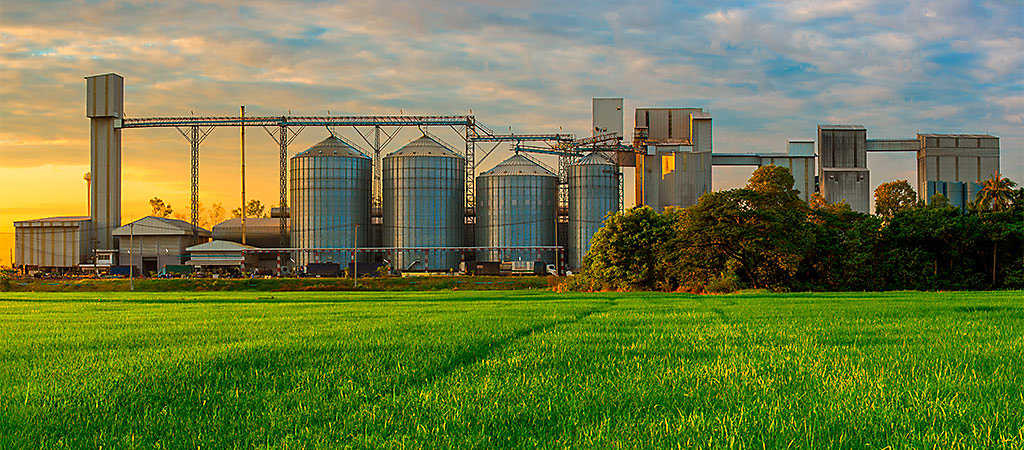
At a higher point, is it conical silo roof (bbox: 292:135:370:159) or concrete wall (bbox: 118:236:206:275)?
conical silo roof (bbox: 292:135:370:159)

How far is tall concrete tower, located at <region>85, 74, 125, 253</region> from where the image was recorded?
90.0m

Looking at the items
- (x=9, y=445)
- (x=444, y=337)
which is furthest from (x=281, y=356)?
(x=9, y=445)

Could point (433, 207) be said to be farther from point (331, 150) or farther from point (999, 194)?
point (999, 194)

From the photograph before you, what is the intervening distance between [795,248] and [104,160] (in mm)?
76555

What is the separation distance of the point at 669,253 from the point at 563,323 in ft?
105

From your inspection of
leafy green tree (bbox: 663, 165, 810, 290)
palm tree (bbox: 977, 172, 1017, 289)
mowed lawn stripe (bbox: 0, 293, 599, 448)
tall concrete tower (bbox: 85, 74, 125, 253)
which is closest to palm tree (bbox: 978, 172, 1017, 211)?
palm tree (bbox: 977, 172, 1017, 289)

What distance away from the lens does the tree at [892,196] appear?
267 ft

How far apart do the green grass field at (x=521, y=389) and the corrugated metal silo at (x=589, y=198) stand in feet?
242

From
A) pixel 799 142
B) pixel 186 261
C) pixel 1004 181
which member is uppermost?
pixel 799 142

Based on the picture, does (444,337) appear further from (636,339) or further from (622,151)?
(622,151)

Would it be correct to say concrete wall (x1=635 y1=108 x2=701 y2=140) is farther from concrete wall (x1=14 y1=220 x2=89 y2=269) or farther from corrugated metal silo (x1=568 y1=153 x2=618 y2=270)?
concrete wall (x1=14 y1=220 x2=89 y2=269)

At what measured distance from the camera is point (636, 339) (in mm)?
12398

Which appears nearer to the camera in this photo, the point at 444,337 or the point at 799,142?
the point at 444,337

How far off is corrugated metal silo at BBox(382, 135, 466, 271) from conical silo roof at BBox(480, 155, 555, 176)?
14.2ft
